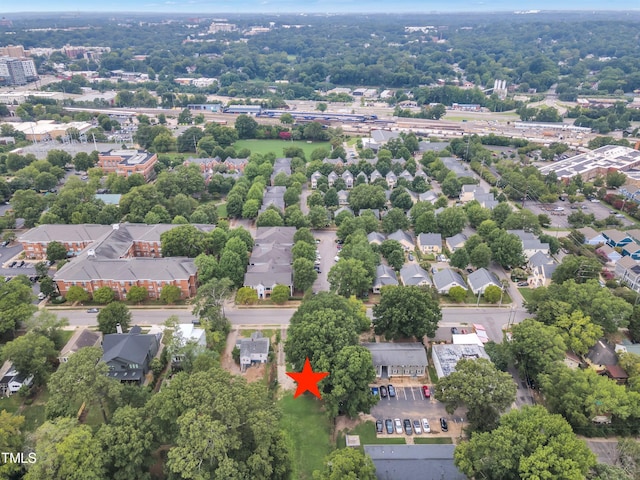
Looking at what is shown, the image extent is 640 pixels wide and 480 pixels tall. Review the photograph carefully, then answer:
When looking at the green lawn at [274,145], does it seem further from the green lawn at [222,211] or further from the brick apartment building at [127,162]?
the green lawn at [222,211]

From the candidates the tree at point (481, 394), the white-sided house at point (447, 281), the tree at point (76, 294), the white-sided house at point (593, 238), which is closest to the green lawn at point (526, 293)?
the white-sided house at point (447, 281)

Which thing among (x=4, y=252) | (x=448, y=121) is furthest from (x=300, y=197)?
(x=448, y=121)

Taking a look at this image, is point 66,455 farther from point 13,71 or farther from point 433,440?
point 13,71

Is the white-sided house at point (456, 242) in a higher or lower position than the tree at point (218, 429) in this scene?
lower

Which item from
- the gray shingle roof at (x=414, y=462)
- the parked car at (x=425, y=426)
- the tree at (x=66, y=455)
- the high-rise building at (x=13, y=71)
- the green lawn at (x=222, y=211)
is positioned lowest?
the green lawn at (x=222, y=211)

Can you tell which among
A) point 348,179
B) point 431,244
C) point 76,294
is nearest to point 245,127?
point 348,179

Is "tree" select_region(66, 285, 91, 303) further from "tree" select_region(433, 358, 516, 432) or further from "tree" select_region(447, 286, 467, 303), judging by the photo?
"tree" select_region(447, 286, 467, 303)

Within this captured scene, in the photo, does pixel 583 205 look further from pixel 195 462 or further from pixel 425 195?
pixel 195 462
